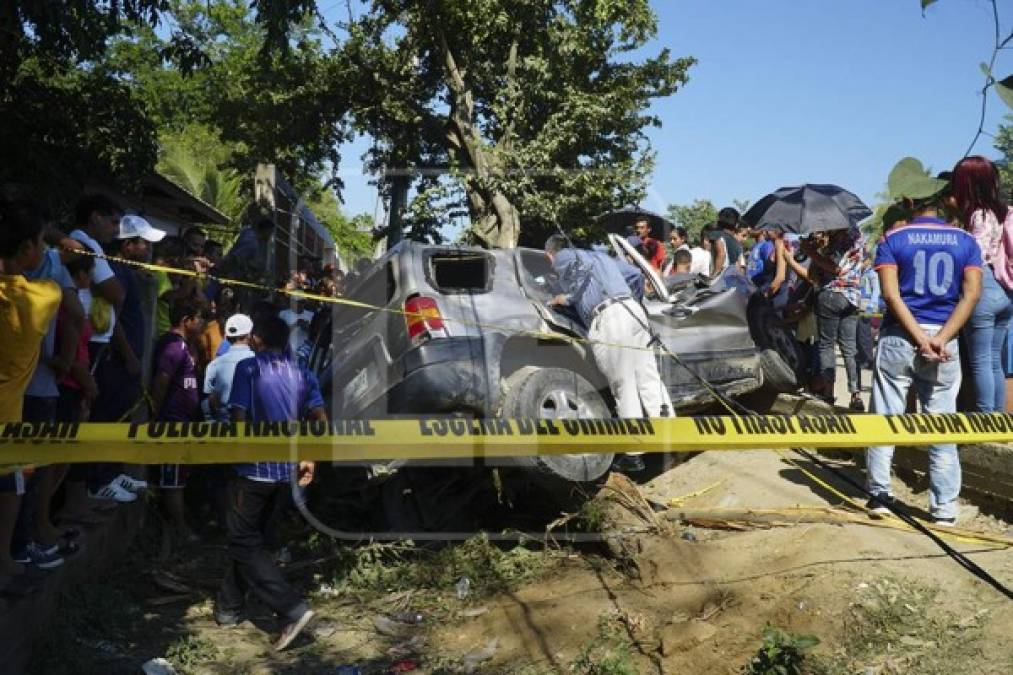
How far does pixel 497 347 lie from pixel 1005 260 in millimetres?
2900

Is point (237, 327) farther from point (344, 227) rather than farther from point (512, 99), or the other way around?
point (344, 227)

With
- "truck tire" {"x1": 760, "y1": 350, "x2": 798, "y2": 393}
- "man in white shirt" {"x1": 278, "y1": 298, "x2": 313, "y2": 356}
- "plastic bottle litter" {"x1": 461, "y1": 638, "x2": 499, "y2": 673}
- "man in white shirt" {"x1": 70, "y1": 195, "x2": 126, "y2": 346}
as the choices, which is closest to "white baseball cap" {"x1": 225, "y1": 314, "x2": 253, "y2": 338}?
"man in white shirt" {"x1": 278, "y1": 298, "x2": 313, "y2": 356}

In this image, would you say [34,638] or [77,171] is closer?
[34,638]

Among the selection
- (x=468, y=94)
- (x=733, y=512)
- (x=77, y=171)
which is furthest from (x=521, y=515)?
(x=468, y=94)

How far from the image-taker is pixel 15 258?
3.81m

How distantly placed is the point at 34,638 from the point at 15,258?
1.65 meters

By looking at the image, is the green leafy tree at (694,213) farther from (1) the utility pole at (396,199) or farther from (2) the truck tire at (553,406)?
(2) the truck tire at (553,406)

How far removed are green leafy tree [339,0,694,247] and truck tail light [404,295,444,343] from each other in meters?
13.4

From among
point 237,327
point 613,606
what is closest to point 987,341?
point 613,606

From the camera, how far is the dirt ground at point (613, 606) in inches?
154

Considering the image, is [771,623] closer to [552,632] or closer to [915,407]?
[552,632]

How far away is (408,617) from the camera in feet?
16.9

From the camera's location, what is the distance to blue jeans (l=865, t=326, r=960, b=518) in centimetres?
489

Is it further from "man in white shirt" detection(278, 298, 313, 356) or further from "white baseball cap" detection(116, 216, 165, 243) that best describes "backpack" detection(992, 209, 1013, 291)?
"white baseball cap" detection(116, 216, 165, 243)
